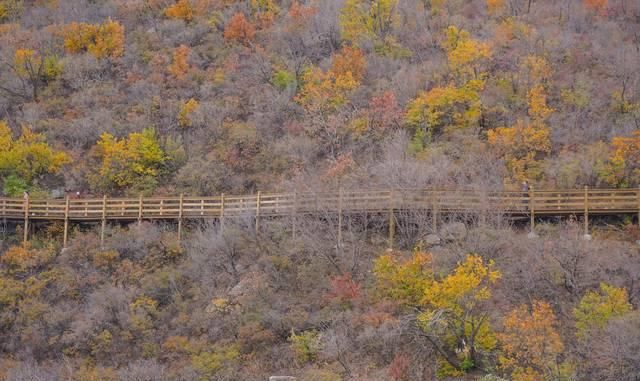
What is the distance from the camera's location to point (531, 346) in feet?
97.6

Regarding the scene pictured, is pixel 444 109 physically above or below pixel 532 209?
above

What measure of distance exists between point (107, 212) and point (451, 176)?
54.3ft

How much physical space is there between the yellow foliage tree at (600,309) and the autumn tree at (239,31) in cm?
3957

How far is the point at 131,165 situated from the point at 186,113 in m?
7.03

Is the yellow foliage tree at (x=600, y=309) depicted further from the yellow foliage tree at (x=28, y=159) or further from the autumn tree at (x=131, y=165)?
the yellow foliage tree at (x=28, y=159)

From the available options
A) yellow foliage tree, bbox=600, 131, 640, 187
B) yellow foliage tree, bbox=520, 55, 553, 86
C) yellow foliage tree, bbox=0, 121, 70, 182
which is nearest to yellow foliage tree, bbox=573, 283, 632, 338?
yellow foliage tree, bbox=600, 131, 640, 187

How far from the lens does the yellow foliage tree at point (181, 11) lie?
7075 cm

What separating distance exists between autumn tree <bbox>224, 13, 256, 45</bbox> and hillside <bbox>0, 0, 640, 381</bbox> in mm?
128

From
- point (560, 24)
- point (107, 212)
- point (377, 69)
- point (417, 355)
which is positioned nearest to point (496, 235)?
point (417, 355)

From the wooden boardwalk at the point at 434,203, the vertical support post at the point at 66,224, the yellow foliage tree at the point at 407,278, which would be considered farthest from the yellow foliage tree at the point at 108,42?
the yellow foliage tree at the point at 407,278

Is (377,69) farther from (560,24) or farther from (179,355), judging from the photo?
(179,355)

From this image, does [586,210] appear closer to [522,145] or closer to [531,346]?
[522,145]

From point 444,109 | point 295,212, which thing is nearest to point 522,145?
point 444,109

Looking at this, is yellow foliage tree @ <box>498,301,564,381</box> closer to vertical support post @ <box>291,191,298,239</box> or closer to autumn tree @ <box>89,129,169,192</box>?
vertical support post @ <box>291,191,298,239</box>
